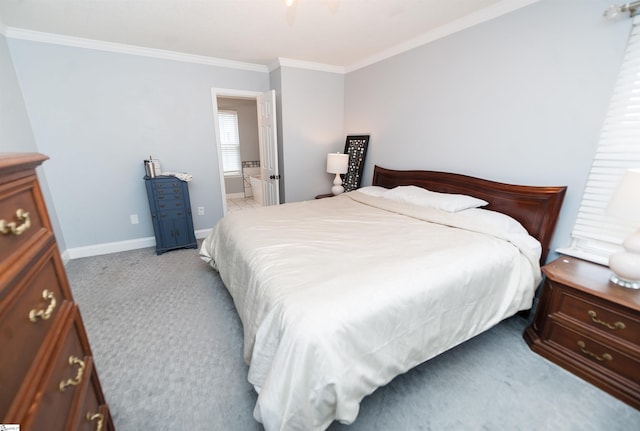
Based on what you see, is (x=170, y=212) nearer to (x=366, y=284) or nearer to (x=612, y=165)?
(x=366, y=284)

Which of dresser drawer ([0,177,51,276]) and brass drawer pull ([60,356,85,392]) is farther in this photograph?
brass drawer pull ([60,356,85,392])

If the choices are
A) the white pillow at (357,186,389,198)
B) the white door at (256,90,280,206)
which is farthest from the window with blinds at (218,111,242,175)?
the white pillow at (357,186,389,198)

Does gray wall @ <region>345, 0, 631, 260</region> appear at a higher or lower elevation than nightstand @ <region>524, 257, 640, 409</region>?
higher

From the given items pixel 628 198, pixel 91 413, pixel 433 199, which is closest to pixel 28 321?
pixel 91 413

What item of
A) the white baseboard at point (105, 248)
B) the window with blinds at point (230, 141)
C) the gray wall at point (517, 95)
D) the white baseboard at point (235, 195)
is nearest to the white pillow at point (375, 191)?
the gray wall at point (517, 95)

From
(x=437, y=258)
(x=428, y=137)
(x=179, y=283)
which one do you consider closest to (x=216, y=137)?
(x=179, y=283)

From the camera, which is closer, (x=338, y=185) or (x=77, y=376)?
(x=77, y=376)

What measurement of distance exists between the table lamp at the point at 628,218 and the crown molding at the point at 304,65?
3417 mm

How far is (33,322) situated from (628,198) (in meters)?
2.47

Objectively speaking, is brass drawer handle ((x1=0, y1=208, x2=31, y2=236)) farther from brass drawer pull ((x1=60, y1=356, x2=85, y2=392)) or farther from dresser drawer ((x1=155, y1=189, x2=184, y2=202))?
dresser drawer ((x1=155, y1=189, x2=184, y2=202))

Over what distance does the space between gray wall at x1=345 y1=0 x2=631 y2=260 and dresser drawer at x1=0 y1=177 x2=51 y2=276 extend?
2871 millimetres

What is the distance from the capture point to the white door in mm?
3682

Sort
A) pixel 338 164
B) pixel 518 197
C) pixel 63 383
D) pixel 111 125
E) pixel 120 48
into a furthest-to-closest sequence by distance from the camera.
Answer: pixel 338 164 → pixel 111 125 → pixel 120 48 → pixel 518 197 → pixel 63 383

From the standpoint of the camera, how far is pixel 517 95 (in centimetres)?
219
